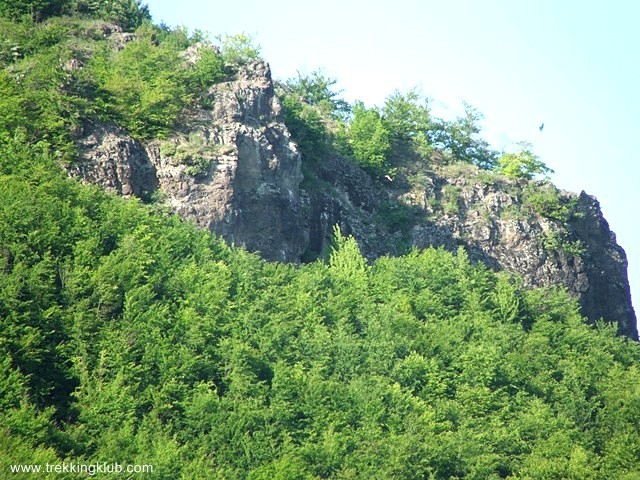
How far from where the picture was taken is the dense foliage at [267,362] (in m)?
48.2

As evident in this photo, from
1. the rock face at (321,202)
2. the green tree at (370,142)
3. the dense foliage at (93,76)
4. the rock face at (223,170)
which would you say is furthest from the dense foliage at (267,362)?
the green tree at (370,142)

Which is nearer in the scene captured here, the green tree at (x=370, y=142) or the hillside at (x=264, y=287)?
the hillside at (x=264, y=287)

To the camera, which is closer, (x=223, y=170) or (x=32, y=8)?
(x=223, y=170)

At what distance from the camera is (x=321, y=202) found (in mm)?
66500

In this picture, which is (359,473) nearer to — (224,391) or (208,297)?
(224,391)

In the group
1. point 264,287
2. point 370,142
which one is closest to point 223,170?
point 264,287

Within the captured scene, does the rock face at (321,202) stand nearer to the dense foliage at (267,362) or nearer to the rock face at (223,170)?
the rock face at (223,170)

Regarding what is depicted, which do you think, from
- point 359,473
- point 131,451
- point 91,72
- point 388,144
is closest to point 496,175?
point 388,144

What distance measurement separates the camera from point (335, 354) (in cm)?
5716

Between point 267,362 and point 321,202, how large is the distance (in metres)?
13.4

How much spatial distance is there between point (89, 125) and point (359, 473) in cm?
1989

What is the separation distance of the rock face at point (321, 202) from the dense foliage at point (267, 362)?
1789 mm

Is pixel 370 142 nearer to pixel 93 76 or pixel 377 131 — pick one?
pixel 377 131

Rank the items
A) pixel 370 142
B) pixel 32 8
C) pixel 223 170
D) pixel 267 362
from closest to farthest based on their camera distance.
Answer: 1. pixel 267 362
2. pixel 223 170
3. pixel 32 8
4. pixel 370 142
